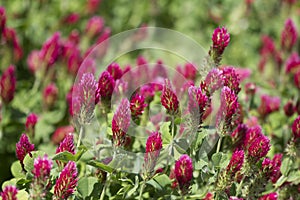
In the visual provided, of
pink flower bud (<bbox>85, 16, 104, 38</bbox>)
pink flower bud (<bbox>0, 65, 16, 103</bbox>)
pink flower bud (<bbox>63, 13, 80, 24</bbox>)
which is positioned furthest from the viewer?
pink flower bud (<bbox>63, 13, 80, 24</bbox>)

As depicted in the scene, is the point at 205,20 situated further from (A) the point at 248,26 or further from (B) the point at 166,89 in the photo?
(B) the point at 166,89

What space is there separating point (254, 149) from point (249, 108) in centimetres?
99

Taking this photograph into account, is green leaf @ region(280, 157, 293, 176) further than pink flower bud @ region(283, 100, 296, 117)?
No

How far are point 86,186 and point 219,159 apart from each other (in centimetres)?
47

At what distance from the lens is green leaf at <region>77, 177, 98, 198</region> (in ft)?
6.03

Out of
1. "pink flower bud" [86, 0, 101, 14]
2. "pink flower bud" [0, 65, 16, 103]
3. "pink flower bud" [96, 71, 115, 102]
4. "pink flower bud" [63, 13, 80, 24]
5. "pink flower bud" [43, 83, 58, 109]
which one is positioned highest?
"pink flower bud" [86, 0, 101, 14]

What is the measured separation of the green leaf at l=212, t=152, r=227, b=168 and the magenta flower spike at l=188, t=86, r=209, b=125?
13 cm

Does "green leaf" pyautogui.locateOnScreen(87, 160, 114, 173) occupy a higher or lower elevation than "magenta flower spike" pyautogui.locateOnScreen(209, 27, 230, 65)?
lower

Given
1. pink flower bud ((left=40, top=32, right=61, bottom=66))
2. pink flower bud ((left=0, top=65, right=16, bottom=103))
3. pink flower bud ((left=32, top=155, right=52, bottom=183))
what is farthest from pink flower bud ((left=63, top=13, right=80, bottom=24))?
pink flower bud ((left=32, top=155, right=52, bottom=183))

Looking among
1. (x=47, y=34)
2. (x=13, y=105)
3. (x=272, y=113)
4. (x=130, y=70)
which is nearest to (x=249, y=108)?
(x=272, y=113)

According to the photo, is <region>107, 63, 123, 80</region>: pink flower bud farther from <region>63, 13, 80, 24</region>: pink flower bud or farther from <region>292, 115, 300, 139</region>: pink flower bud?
<region>63, 13, 80, 24</region>: pink flower bud

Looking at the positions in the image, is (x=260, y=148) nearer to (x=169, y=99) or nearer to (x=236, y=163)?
(x=236, y=163)

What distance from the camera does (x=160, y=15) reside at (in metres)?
4.79

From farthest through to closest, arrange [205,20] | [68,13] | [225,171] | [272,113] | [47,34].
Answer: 1. [205,20]
2. [68,13]
3. [47,34]
4. [272,113]
5. [225,171]
